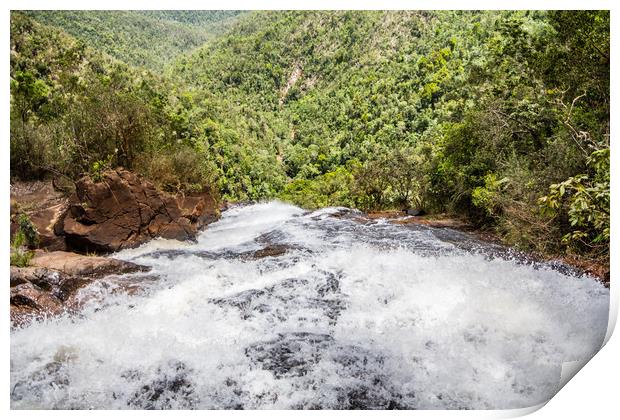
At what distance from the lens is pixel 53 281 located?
249 inches

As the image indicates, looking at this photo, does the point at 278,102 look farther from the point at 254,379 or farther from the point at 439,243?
the point at 254,379

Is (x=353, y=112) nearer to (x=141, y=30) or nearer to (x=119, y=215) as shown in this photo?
(x=141, y=30)

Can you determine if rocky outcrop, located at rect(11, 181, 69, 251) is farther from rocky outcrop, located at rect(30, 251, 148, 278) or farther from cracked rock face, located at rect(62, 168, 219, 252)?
rocky outcrop, located at rect(30, 251, 148, 278)

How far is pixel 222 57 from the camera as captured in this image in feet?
176

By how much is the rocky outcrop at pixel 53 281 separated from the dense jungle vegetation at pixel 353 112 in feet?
6.14

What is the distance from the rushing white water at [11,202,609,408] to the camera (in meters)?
4.56

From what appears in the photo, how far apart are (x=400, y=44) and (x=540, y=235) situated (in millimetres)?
36318

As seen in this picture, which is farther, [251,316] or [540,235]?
[540,235]

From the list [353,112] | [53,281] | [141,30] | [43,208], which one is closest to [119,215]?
[43,208]

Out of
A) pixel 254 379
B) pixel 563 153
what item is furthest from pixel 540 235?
pixel 254 379

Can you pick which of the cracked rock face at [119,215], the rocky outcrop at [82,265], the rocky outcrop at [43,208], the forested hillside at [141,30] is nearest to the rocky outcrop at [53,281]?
the rocky outcrop at [82,265]

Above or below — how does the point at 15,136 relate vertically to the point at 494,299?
above

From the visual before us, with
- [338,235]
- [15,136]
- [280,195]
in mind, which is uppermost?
[15,136]
